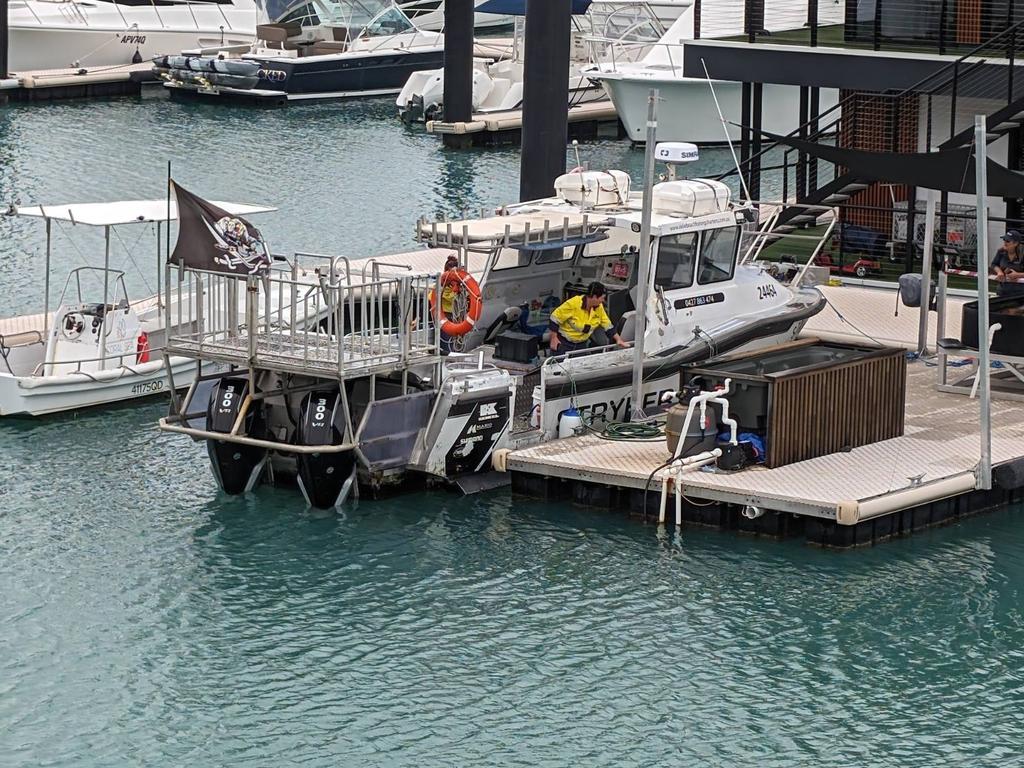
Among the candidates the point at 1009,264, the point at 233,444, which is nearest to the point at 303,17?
the point at 1009,264

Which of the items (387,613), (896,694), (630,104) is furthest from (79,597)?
(630,104)

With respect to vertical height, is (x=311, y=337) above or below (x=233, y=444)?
above

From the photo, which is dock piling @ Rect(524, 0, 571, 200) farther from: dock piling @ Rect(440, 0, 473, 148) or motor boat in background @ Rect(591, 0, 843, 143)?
dock piling @ Rect(440, 0, 473, 148)

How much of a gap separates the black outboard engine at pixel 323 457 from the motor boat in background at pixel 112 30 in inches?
1714

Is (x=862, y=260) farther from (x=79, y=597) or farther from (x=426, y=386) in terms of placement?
(x=79, y=597)

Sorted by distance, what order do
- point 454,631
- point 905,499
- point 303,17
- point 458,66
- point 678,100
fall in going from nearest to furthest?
point 454,631 → point 905,499 → point 458,66 → point 678,100 → point 303,17

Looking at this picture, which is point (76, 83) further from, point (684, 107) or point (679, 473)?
point (679, 473)

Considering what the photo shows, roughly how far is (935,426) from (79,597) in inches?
372

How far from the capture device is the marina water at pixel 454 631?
1488 cm

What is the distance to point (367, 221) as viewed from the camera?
37.8 m

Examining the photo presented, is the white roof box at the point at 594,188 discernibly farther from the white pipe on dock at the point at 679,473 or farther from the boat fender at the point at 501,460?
the white pipe on dock at the point at 679,473

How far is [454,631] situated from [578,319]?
5.48m

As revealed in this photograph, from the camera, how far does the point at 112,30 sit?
6328 centimetres

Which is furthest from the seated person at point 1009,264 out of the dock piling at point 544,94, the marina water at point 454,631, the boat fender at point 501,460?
the dock piling at point 544,94
